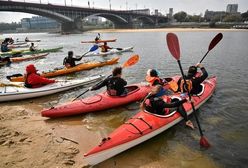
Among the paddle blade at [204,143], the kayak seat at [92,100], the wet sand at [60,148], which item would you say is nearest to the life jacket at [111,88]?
the kayak seat at [92,100]

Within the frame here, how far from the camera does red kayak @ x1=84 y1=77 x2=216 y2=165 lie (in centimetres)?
484

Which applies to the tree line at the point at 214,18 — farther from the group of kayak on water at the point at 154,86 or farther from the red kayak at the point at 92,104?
the red kayak at the point at 92,104

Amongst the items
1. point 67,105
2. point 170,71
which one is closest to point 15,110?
point 67,105

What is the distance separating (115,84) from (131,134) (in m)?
2.85

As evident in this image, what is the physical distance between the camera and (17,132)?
21.2 ft

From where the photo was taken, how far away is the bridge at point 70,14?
6122 cm

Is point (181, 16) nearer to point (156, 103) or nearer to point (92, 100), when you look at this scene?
point (92, 100)

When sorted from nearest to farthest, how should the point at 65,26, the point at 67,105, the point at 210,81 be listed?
the point at 67,105
the point at 210,81
the point at 65,26

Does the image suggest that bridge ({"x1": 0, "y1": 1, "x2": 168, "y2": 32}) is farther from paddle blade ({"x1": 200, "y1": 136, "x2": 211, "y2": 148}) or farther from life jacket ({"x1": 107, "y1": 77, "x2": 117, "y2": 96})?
paddle blade ({"x1": 200, "y1": 136, "x2": 211, "y2": 148})

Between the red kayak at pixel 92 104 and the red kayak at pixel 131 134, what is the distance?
82.8 inches

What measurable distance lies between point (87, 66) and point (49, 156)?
34.3 feet

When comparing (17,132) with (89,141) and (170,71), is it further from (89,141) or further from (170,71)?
(170,71)

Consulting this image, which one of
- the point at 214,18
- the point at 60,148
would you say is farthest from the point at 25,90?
the point at 214,18

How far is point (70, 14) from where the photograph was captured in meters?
78.9
